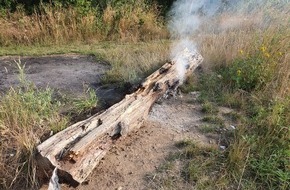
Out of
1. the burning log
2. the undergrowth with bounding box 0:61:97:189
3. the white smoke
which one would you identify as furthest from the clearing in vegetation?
the white smoke

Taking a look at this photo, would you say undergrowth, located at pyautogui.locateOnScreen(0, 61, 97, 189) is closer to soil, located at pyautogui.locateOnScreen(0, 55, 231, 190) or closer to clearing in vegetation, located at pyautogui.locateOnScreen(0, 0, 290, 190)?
clearing in vegetation, located at pyautogui.locateOnScreen(0, 0, 290, 190)

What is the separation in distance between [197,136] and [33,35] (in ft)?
15.8

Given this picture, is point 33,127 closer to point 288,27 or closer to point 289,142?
point 289,142

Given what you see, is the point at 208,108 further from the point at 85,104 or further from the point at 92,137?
the point at 92,137

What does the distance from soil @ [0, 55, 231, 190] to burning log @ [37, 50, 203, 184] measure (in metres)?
0.10

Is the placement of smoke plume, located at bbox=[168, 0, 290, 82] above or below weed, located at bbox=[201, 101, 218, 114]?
above

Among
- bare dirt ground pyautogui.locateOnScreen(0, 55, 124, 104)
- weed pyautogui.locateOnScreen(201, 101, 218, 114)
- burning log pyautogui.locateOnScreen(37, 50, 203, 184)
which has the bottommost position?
bare dirt ground pyautogui.locateOnScreen(0, 55, 124, 104)

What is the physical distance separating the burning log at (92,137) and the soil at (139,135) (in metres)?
0.10

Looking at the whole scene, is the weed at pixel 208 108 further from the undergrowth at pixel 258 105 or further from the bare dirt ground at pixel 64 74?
the bare dirt ground at pixel 64 74

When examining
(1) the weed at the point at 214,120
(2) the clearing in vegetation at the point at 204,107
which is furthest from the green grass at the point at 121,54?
(1) the weed at the point at 214,120

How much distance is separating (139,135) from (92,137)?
720 mm

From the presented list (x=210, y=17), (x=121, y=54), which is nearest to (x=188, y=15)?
(x=210, y=17)

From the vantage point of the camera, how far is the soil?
2.84m

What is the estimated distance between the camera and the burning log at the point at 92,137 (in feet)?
8.43
